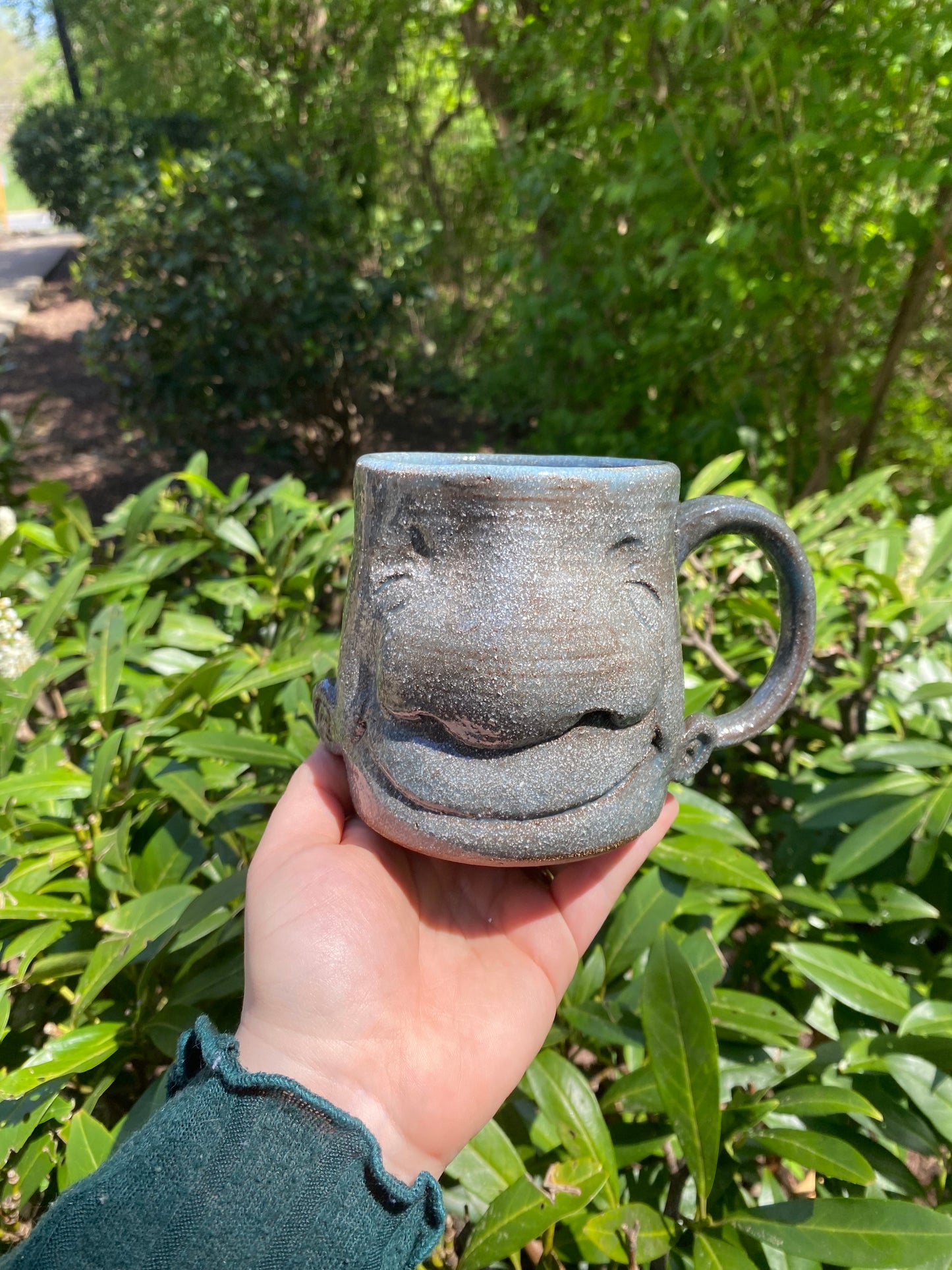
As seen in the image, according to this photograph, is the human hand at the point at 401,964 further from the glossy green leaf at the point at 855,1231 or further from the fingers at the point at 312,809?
the glossy green leaf at the point at 855,1231

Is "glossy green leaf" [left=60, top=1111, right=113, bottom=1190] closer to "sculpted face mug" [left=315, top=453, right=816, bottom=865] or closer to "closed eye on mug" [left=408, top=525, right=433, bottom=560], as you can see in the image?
"sculpted face mug" [left=315, top=453, right=816, bottom=865]

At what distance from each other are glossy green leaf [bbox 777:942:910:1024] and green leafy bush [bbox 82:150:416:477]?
385 centimetres

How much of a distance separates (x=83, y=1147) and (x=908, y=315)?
3277 mm

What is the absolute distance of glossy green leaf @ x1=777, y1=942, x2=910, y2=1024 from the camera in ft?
4.35

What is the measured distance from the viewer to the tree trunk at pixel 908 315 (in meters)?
2.63

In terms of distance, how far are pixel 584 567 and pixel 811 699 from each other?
1.03 m

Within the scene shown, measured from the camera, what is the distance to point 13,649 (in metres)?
1.81

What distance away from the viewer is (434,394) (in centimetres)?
699

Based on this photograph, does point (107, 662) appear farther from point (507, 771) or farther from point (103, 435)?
point (103, 435)

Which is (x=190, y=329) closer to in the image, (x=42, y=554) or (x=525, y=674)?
(x=42, y=554)

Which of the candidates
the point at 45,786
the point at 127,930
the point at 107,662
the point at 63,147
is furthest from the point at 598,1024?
the point at 63,147

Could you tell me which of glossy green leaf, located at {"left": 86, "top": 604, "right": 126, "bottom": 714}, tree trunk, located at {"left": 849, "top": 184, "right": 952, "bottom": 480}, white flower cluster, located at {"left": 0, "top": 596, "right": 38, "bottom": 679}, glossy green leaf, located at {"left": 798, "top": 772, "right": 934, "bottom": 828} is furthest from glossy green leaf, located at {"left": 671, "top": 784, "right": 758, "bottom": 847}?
tree trunk, located at {"left": 849, "top": 184, "right": 952, "bottom": 480}

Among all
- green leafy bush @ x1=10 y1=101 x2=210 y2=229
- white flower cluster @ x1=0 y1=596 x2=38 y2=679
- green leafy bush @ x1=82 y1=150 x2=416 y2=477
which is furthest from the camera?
green leafy bush @ x1=10 y1=101 x2=210 y2=229

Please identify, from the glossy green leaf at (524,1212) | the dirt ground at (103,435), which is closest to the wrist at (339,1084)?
the glossy green leaf at (524,1212)
